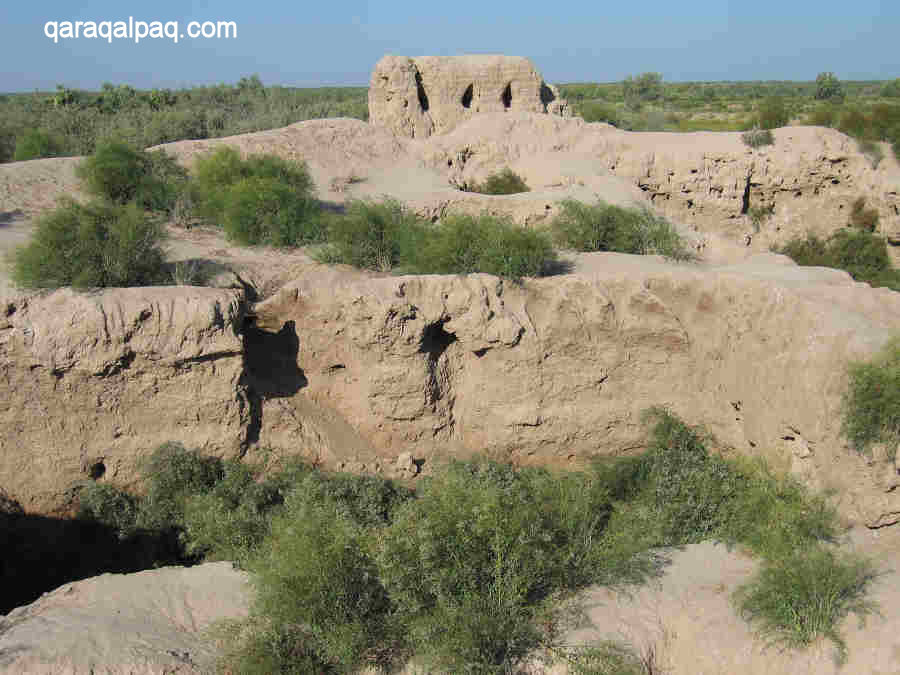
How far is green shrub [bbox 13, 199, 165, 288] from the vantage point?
8000 mm

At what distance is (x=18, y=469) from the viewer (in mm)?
8008

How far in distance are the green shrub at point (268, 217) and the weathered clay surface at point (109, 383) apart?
2868mm

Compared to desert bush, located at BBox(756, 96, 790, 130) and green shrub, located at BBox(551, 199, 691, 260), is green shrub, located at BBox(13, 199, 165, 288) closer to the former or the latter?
green shrub, located at BBox(551, 199, 691, 260)

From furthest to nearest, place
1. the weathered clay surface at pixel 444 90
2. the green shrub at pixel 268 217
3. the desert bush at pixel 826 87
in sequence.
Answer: the desert bush at pixel 826 87 → the weathered clay surface at pixel 444 90 → the green shrub at pixel 268 217

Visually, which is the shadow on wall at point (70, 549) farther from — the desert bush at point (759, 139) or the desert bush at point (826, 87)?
the desert bush at point (826, 87)

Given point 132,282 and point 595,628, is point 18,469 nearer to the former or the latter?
point 132,282

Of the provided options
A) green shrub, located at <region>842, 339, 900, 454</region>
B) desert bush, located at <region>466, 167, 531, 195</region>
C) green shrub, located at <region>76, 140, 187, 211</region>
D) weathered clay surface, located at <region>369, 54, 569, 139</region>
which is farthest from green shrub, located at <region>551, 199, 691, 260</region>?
weathered clay surface, located at <region>369, 54, 569, 139</region>

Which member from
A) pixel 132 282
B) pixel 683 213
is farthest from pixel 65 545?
pixel 683 213

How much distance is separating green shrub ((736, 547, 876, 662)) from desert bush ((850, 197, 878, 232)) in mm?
11888

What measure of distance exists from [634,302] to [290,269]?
15.4 ft

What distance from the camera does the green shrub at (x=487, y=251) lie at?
9211mm

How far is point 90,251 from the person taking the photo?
8.32 metres

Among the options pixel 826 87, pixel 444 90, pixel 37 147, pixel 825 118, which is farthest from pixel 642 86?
pixel 37 147

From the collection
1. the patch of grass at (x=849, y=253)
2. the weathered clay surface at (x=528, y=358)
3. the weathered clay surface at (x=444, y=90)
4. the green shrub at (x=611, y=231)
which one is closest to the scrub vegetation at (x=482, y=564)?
the weathered clay surface at (x=528, y=358)
